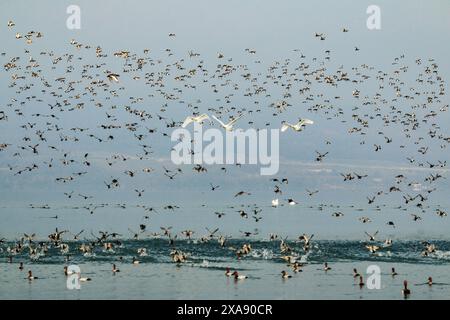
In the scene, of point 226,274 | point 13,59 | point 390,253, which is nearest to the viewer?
point 13,59

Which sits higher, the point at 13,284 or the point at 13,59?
the point at 13,59

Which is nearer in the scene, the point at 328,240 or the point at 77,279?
the point at 77,279

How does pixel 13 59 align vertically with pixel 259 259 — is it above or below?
above

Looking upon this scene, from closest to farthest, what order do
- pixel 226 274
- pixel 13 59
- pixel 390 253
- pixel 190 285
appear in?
pixel 13 59 → pixel 190 285 → pixel 226 274 → pixel 390 253

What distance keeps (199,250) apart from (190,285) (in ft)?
102
